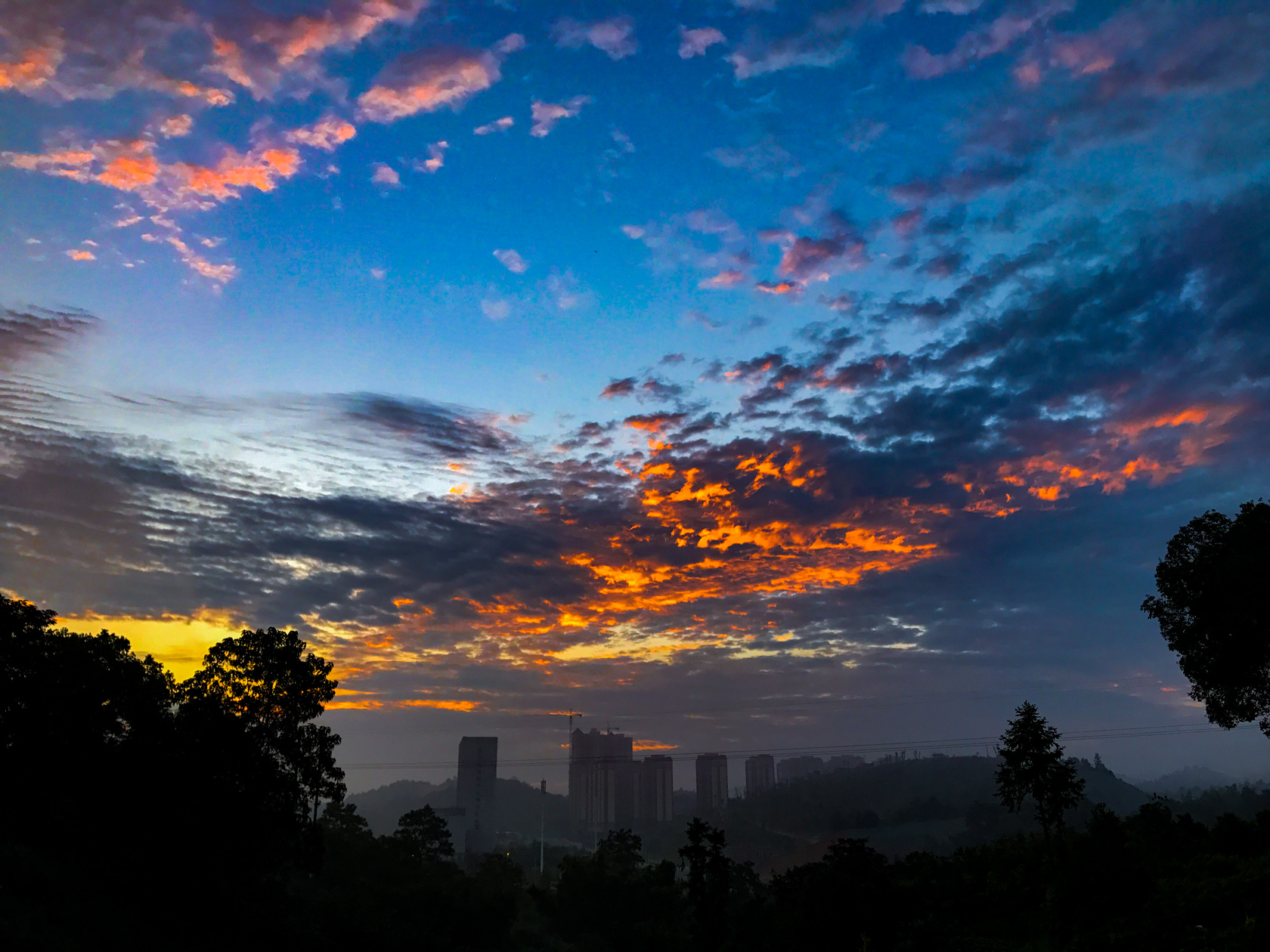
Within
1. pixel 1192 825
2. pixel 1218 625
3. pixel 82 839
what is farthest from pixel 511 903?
pixel 1218 625

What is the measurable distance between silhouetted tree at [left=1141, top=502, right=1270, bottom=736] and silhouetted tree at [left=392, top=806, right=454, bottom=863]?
113m

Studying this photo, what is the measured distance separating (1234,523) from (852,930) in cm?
3466

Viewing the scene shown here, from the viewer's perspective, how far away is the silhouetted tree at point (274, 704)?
5866cm

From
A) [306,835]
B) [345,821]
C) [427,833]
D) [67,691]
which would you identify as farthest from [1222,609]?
Answer: [427,833]

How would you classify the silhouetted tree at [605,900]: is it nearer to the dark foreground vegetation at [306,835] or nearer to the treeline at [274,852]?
the treeline at [274,852]

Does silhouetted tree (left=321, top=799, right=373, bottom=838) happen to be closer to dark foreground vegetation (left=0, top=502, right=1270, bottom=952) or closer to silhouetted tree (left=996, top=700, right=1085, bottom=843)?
dark foreground vegetation (left=0, top=502, right=1270, bottom=952)

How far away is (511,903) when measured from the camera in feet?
313

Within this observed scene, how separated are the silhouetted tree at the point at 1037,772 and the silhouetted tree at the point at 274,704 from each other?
47452mm

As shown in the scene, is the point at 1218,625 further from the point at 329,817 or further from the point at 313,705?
the point at 329,817

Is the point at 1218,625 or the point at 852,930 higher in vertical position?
the point at 1218,625

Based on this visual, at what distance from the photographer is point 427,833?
136125 mm

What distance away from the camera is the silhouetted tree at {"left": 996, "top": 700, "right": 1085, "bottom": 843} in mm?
48406

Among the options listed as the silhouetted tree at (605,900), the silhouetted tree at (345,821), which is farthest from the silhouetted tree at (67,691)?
the silhouetted tree at (605,900)

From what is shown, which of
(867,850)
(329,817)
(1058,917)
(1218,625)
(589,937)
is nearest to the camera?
(1058,917)
